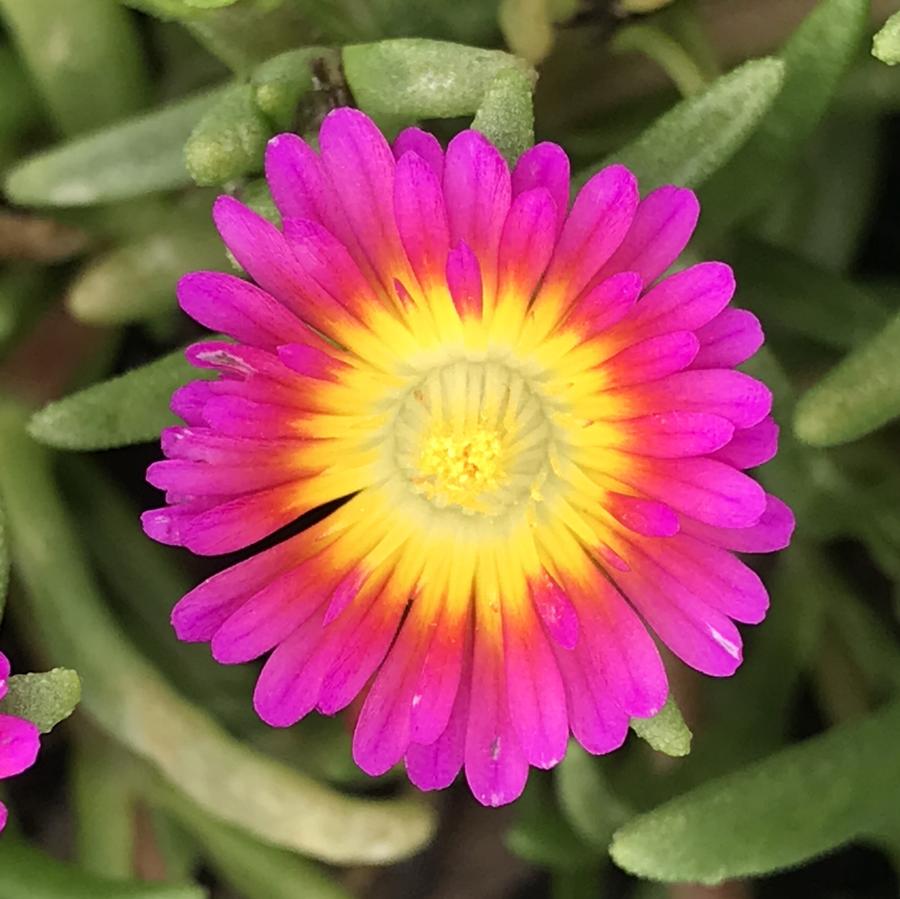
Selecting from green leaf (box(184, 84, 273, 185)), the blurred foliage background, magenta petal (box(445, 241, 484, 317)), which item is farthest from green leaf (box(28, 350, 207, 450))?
magenta petal (box(445, 241, 484, 317))

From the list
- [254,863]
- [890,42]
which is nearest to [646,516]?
[890,42]

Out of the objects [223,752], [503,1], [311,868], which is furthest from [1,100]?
[311,868]

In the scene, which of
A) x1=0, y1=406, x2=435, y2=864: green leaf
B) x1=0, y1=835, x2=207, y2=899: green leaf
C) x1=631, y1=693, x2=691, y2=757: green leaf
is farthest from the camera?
x1=0, y1=406, x2=435, y2=864: green leaf

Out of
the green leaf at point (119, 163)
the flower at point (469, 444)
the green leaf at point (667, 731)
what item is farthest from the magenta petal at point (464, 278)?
the green leaf at point (119, 163)

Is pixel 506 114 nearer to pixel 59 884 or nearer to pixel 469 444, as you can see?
pixel 469 444

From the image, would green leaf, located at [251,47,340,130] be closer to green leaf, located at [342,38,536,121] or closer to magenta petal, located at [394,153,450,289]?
green leaf, located at [342,38,536,121]

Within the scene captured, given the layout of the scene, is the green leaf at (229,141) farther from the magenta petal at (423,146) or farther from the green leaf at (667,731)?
the green leaf at (667,731)

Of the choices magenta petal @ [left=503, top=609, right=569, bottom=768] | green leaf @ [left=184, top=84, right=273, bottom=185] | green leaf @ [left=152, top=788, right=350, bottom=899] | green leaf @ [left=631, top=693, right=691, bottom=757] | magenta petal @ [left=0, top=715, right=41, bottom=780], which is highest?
green leaf @ [left=184, top=84, right=273, bottom=185]
